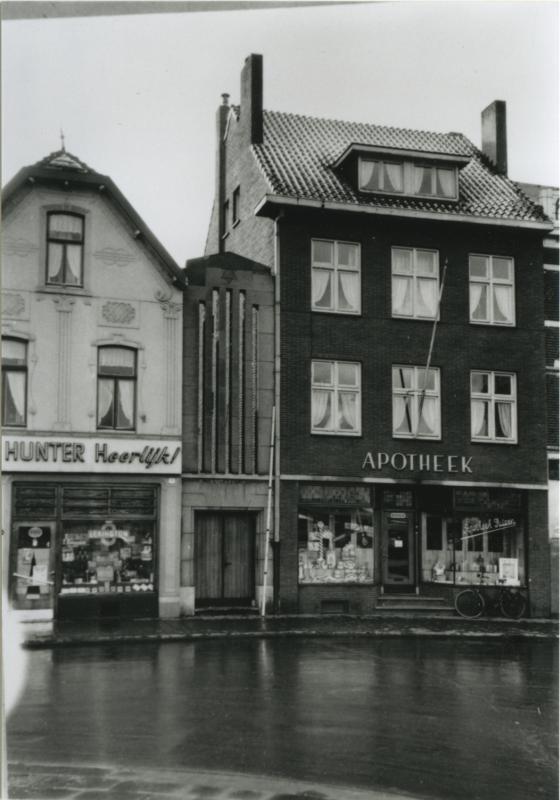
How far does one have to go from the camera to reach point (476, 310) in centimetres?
2383

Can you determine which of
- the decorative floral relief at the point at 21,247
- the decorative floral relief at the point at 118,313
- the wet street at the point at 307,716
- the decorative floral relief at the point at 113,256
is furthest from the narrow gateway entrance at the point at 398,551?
the decorative floral relief at the point at 21,247

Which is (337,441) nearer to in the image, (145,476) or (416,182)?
(145,476)

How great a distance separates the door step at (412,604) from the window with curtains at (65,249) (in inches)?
405

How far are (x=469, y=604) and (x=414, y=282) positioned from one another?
7790 mm

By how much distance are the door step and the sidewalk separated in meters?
0.26

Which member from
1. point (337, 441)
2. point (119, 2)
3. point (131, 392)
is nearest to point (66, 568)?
point (131, 392)

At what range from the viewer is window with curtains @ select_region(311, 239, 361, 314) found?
23.2 metres

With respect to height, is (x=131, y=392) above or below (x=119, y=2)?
below

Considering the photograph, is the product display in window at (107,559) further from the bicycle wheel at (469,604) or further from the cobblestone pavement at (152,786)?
the cobblestone pavement at (152,786)

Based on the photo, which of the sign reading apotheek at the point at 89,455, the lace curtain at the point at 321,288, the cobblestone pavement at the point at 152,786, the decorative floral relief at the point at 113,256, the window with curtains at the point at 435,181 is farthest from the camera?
the window with curtains at the point at 435,181

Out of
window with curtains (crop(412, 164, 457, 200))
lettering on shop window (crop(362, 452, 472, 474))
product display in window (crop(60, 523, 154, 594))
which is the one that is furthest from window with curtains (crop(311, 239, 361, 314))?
product display in window (crop(60, 523, 154, 594))

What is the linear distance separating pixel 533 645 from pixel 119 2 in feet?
49.5

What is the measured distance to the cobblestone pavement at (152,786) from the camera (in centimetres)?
781

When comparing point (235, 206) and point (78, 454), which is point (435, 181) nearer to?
point (235, 206)
